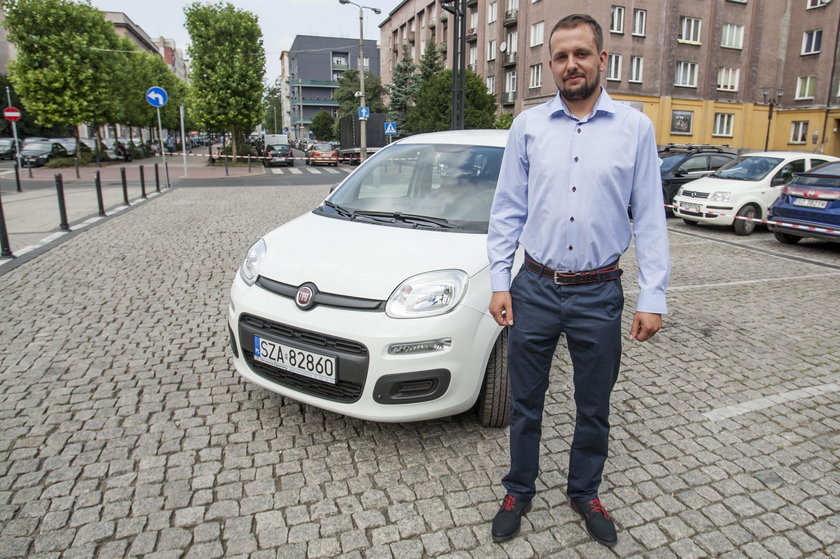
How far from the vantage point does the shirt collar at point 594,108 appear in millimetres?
2414

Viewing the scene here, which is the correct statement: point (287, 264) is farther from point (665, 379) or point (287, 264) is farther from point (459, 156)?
point (665, 379)

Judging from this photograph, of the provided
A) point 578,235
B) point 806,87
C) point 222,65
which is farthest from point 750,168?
point 806,87

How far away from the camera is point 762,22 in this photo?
Answer: 39.2m

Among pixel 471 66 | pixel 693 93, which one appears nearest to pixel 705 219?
pixel 693 93

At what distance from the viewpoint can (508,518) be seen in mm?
2650

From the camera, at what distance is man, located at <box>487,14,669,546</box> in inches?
94.3

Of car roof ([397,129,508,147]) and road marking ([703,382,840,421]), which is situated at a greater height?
car roof ([397,129,508,147])

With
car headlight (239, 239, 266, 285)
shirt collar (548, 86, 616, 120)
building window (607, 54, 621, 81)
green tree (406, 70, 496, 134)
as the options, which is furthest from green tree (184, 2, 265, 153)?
shirt collar (548, 86, 616, 120)

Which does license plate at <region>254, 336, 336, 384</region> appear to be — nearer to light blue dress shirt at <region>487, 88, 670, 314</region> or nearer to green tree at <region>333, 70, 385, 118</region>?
light blue dress shirt at <region>487, 88, 670, 314</region>

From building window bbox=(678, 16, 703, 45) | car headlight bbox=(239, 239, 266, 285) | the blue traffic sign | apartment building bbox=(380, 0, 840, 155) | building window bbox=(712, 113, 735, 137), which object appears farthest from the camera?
building window bbox=(712, 113, 735, 137)

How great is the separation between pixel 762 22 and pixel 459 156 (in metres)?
44.0

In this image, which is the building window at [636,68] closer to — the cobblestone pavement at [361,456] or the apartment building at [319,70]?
the cobblestone pavement at [361,456]

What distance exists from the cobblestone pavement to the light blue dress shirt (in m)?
1.20

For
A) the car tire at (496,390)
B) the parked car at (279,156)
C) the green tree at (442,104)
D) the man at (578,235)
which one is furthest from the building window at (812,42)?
the man at (578,235)
